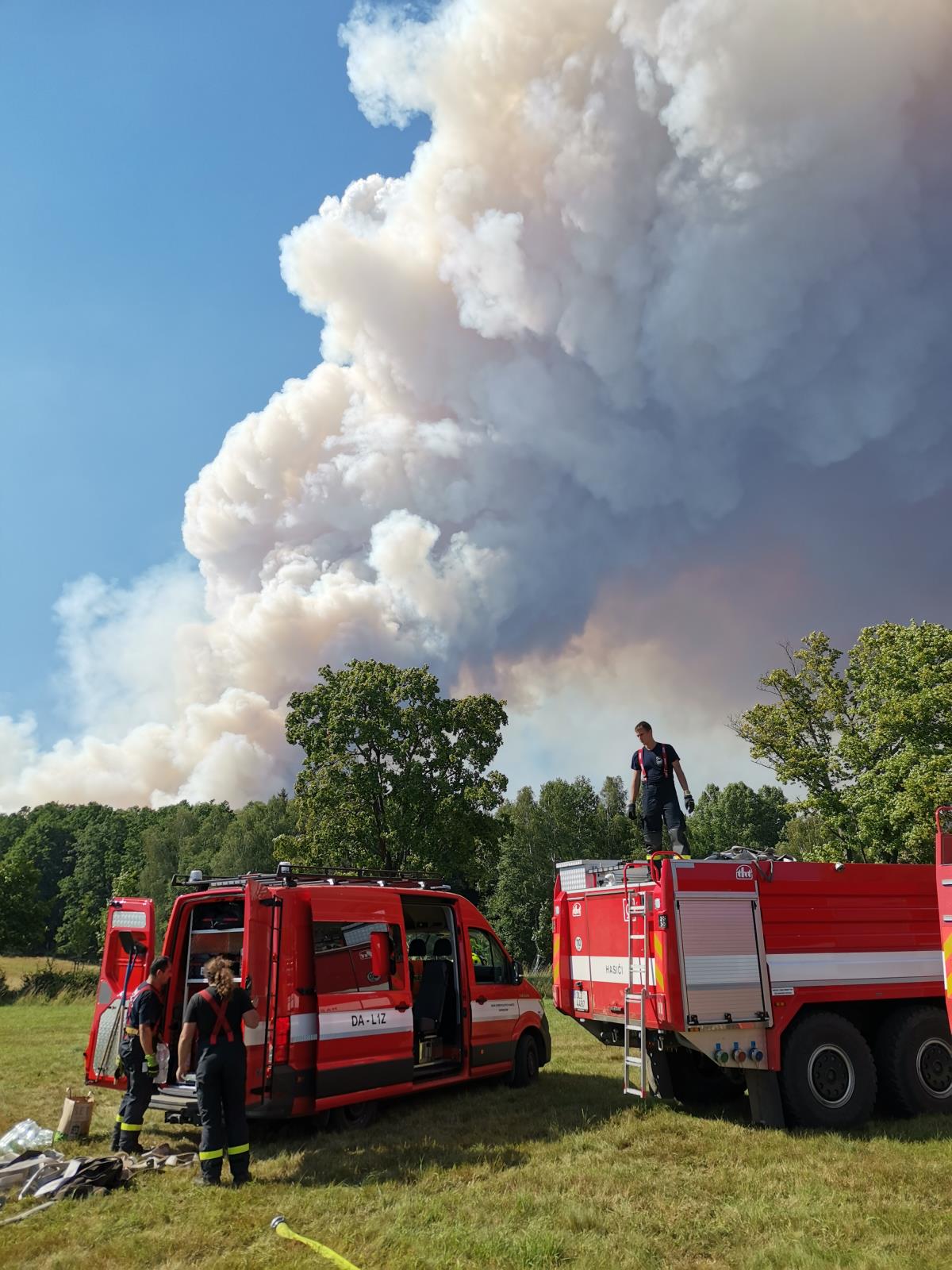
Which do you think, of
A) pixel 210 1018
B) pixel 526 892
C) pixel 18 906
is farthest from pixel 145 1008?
pixel 526 892

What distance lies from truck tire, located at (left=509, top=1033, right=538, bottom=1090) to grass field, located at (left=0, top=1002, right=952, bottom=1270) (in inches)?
73.2

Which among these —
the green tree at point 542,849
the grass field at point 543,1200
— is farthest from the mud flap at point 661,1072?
the green tree at point 542,849

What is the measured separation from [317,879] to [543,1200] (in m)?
4.33

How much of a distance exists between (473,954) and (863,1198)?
5476 millimetres

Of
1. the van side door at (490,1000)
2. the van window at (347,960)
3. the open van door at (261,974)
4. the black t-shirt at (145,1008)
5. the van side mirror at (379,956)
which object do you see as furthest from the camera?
the van side door at (490,1000)

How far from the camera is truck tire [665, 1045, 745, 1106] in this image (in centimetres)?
998

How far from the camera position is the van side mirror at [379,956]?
9.32 m

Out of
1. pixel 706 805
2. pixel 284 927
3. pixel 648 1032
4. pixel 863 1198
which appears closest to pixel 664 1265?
pixel 863 1198

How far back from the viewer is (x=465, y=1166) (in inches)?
295

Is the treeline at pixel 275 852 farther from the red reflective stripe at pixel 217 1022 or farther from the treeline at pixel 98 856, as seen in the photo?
the red reflective stripe at pixel 217 1022

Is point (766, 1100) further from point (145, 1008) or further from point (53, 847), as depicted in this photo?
point (53, 847)

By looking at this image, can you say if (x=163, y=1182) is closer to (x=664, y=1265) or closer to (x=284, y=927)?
(x=284, y=927)

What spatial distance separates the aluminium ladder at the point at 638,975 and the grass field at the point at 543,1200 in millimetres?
611

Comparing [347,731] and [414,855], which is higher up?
[347,731]
